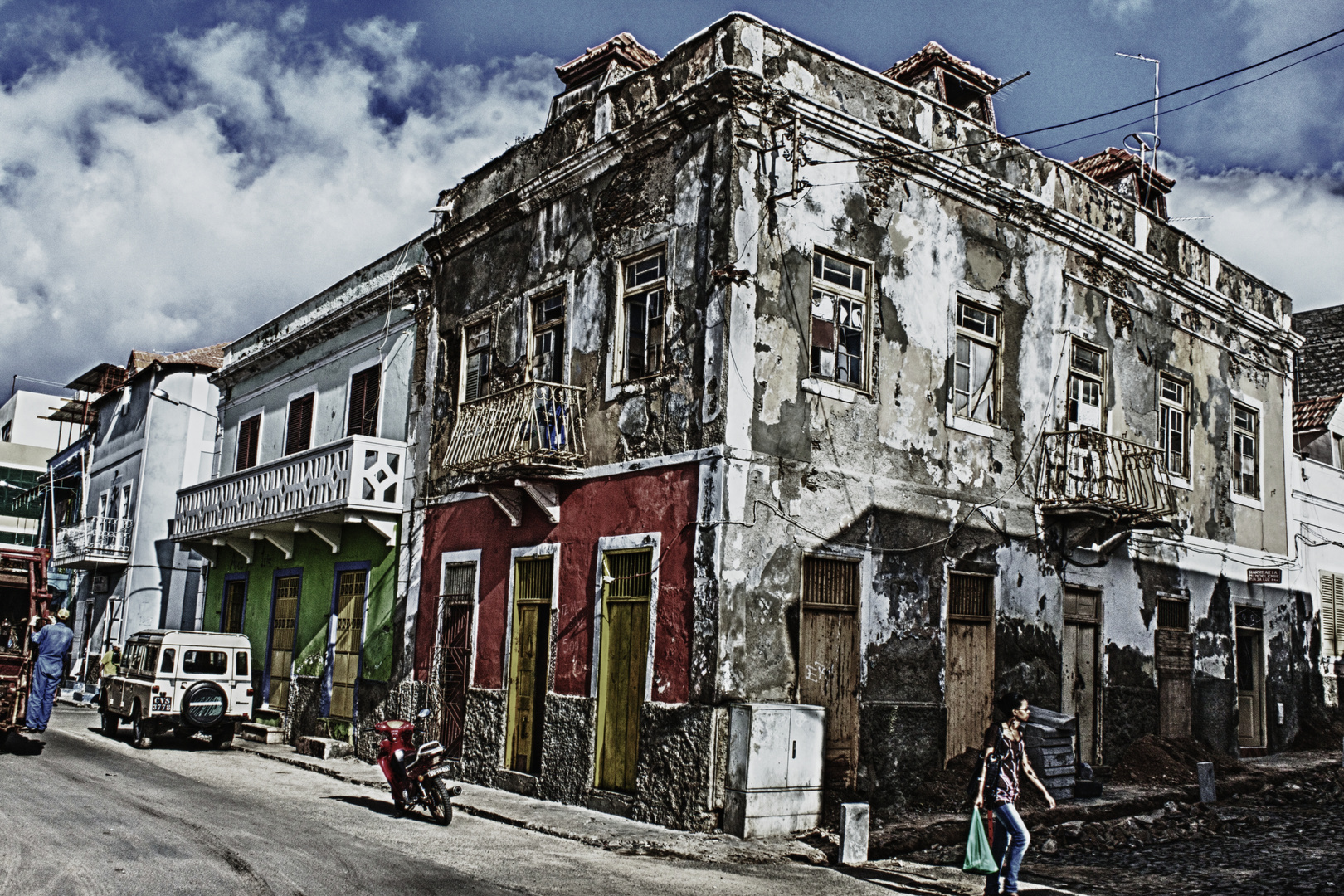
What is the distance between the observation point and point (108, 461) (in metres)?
30.2

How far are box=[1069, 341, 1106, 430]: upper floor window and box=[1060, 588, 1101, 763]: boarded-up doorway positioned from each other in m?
2.45

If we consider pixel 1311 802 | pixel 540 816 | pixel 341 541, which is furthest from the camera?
pixel 341 541

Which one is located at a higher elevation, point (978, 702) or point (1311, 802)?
point (978, 702)

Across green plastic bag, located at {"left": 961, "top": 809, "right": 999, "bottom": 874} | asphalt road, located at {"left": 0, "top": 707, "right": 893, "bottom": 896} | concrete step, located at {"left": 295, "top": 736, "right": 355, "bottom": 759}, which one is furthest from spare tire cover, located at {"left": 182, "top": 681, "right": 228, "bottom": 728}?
green plastic bag, located at {"left": 961, "top": 809, "right": 999, "bottom": 874}

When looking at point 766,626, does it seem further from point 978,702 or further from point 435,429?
point 435,429

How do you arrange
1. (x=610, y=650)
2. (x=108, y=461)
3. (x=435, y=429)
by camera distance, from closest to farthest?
1. (x=610, y=650)
2. (x=435, y=429)
3. (x=108, y=461)

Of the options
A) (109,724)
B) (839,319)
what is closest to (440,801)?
(839,319)

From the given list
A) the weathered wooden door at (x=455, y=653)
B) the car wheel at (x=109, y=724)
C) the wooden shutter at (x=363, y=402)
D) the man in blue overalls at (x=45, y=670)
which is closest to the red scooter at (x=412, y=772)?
the weathered wooden door at (x=455, y=653)

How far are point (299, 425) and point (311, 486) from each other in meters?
3.68

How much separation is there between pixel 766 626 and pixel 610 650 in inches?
81.6

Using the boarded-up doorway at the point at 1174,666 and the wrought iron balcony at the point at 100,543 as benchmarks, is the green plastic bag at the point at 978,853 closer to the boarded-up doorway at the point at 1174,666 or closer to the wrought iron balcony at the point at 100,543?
the boarded-up doorway at the point at 1174,666

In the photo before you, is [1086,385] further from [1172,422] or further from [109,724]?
[109,724]

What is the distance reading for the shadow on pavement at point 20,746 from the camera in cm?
1562

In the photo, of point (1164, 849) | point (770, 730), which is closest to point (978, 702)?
point (1164, 849)
